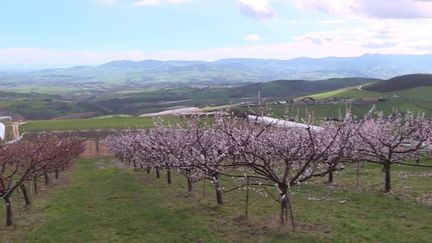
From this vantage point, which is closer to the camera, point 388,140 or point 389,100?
point 388,140

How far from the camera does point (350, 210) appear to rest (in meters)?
27.7

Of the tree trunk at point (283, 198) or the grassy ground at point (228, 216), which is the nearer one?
the grassy ground at point (228, 216)

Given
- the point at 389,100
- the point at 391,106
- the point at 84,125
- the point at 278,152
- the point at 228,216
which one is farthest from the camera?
the point at 389,100

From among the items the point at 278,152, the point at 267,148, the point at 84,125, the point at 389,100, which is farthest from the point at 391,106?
the point at 278,152

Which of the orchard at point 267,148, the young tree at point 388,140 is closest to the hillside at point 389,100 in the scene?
the young tree at point 388,140

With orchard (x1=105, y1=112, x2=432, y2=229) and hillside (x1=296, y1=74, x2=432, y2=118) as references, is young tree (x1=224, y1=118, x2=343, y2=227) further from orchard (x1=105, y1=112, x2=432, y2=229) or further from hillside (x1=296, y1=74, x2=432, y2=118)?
hillside (x1=296, y1=74, x2=432, y2=118)

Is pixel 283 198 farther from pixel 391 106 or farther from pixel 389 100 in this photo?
pixel 389 100

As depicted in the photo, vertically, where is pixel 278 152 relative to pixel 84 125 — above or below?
above

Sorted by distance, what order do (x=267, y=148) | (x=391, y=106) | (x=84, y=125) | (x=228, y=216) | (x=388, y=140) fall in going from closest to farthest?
(x=267, y=148) < (x=228, y=216) < (x=388, y=140) < (x=391, y=106) < (x=84, y=125)

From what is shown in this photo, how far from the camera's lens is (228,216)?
2666 cm

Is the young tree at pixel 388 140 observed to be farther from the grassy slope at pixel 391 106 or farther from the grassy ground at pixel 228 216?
the grassy slope at pixel 391 106

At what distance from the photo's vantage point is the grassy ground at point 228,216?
74.2ft

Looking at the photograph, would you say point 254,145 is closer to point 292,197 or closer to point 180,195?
point 292,197

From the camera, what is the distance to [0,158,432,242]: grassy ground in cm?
2261
